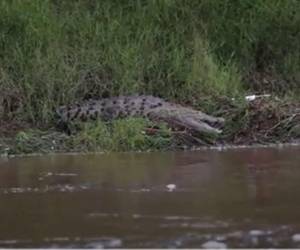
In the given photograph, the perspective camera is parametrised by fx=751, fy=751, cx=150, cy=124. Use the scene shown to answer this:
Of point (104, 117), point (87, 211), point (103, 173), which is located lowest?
point (104, 117)

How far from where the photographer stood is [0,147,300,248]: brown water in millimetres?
5035

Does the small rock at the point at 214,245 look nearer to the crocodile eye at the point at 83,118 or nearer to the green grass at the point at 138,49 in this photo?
the crocodile eye at the point at 83,118

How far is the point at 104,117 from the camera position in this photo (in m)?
11.1

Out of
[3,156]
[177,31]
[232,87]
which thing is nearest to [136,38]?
[177,31]

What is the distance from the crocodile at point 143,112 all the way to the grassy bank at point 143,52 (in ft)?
1.20

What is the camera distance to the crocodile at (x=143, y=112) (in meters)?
10.6

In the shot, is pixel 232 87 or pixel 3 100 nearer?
pixel 3 100

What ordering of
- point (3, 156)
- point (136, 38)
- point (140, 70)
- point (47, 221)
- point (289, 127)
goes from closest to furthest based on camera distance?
point (47, 221) < point (3, 156) < point (289, 127) < point (140, 70) < point (136, 38)

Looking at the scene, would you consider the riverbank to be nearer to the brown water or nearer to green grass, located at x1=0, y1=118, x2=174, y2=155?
green grass, located at x1=0, y1=118, x2=174, y2=155

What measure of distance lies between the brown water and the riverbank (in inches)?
33.6

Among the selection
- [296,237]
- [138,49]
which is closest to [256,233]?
[296,237]

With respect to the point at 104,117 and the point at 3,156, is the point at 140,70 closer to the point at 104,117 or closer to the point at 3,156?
the point at 104,117

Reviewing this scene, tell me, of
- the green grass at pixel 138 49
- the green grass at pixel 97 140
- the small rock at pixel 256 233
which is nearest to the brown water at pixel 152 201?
the small rock at pixel 256 233

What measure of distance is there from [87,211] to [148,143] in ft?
14.1
